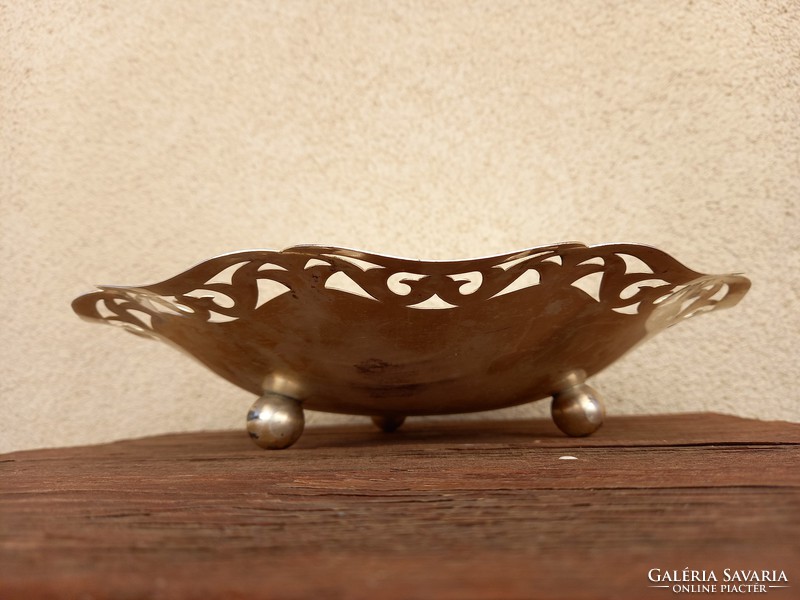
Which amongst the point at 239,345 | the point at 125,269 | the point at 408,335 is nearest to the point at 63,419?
the point at 125,269

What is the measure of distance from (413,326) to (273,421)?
0.54ft

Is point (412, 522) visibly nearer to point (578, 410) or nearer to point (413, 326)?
point (413, 326)

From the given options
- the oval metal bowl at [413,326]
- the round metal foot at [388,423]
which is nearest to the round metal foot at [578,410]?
the oval metal bowl at [413,326]

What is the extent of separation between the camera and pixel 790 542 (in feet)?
0.67

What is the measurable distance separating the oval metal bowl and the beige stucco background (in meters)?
0.28

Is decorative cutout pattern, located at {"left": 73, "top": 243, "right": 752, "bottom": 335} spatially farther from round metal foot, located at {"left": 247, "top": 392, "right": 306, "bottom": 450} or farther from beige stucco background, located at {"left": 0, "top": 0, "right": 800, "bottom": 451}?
beige stucco background, located at {"left": 0, "top": 0, "right": 800, "bottom": 451}

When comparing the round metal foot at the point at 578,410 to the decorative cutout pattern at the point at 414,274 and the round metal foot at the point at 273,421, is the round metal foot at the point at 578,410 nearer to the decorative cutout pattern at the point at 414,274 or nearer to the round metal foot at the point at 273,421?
the decorative cutout pattern at the point at 414,274

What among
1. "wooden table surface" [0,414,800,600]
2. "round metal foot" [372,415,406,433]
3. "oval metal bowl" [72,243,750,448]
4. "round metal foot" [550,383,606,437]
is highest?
"oval metal bowl" [72,243,750,448]

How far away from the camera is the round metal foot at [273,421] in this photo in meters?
0.46

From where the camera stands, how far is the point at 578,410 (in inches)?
18.6

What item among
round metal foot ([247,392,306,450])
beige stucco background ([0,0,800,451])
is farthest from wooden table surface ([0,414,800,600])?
beige stucco background ([0,0,800,451])

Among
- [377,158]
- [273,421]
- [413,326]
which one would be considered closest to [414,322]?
[413,326]

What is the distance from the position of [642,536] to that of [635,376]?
0.55m

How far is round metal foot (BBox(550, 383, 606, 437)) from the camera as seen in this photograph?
0.47 metres
